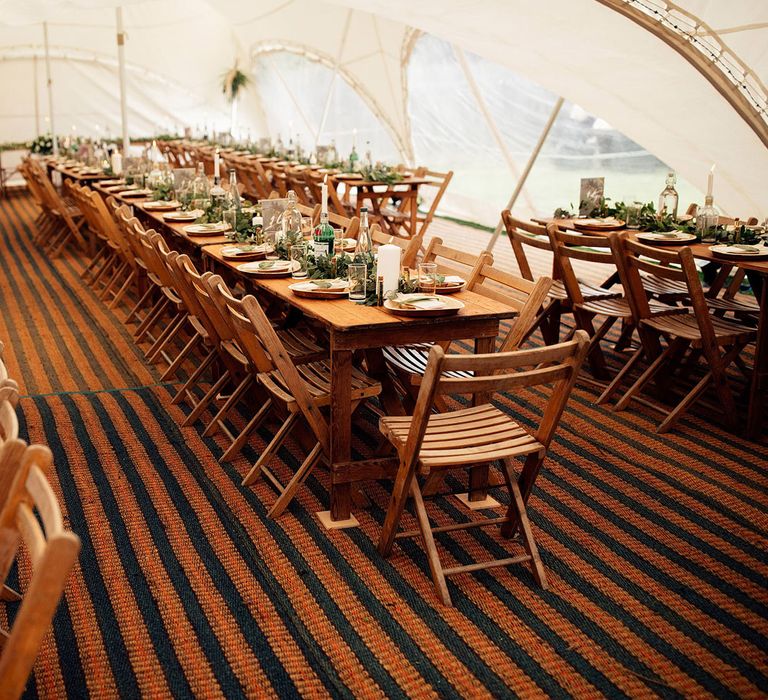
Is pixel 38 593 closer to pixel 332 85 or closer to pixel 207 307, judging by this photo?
pixel 207 307

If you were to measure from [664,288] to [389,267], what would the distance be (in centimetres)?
268

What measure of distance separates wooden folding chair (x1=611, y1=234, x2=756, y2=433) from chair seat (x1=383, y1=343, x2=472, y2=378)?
1269mm

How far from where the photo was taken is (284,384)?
3.81 m

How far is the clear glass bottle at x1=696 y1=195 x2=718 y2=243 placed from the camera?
17.7 ft

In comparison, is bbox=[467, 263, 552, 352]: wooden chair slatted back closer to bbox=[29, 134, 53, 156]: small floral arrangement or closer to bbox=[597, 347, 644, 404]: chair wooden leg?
bbox=[597, 347, 644, 404]: chair wooden leg

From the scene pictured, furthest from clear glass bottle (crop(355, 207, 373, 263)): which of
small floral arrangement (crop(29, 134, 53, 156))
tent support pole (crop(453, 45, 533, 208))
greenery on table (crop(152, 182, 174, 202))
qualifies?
small floral arrangement (crop(29, 134, 53, 156))

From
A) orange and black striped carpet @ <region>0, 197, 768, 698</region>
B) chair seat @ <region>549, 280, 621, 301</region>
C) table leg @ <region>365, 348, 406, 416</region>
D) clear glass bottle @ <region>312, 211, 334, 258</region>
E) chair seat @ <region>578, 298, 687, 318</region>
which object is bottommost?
orange and black striped carpet @ <region>0, 197, 768, 698</region>

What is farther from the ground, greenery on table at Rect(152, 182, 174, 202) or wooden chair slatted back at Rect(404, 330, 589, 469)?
greenery on table at Rect(152, 182, 174, 202)

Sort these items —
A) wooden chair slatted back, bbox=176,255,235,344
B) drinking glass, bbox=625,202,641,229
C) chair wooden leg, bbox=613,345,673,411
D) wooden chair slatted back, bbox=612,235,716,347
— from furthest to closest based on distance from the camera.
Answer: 1. drinking glass, bbox=625,202,641,229
2. chair wooden leg, bbox=613,345,673,411
3. wooden chair slatted back, bbox=612,235,716,347
4. wooden chair slatted back, bbox=176,255,235,344

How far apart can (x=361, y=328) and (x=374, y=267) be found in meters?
0.73

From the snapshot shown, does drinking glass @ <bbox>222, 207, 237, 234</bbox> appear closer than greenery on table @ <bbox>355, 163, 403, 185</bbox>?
Yes


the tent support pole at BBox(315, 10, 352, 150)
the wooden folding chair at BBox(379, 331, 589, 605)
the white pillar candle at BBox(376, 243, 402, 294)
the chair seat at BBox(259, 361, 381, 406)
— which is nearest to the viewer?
the wooden folding chair at BBox(379, 331, 589, 605)

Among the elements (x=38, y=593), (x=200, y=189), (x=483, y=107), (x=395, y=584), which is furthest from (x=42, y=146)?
(x=38, y=593)

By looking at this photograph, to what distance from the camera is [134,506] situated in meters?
3.80
